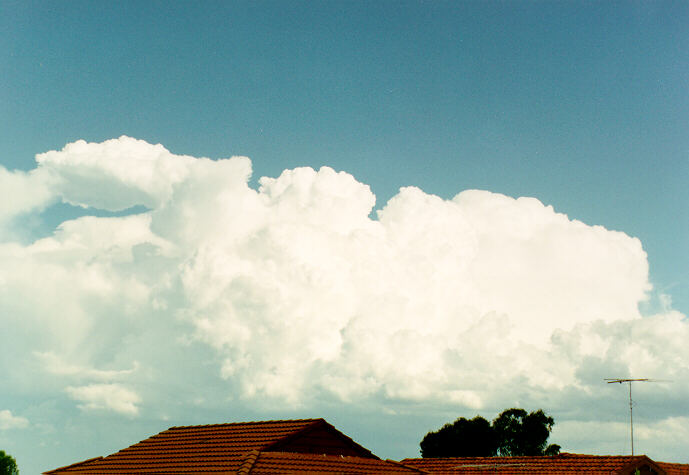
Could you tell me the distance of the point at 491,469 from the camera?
43.4m

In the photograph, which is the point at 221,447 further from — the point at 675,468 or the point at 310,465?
the point at 675,468

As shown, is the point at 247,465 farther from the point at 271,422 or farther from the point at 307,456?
the point at 271,422

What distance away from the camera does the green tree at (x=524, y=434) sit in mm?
78000

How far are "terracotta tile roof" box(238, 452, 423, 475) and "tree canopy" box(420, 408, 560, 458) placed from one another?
47514 mm

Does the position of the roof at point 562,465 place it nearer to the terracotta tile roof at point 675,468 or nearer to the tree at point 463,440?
the terracotta tile roof at point 675,468

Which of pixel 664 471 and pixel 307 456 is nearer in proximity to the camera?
pixel 307 456

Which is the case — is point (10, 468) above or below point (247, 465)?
below

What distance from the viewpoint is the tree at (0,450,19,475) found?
6950 centimetres

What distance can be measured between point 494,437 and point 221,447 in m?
52.6

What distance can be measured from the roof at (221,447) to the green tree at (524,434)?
4910 cm

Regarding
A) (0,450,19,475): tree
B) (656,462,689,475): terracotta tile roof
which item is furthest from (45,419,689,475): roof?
(0,450,19,475): tree

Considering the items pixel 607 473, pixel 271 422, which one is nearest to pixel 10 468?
pixel 271 422

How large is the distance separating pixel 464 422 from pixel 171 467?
52.3 meters

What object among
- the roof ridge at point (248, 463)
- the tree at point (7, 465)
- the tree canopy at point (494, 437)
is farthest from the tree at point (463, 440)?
the roof ridge at point (248, 463)
